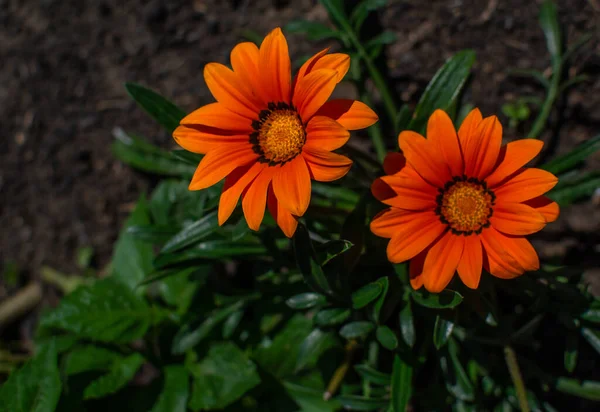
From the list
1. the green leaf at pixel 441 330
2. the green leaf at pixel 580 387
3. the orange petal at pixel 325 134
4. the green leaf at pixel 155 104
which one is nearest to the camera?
the orange petal at pixel 325 134

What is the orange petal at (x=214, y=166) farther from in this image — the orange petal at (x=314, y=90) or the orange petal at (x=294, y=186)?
the orange petal at (x=314, y=90)

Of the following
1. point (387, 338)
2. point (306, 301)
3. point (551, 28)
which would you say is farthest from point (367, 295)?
point (551, 28)

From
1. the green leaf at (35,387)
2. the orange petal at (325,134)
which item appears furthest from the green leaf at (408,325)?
the green leaf at (35,387)

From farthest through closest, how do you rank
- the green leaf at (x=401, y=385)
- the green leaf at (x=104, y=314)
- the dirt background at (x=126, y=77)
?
the dirt background at (x=126, y=77)
the green leaf at (x=104, y=314)
the green leaf at (x=401, y=385)

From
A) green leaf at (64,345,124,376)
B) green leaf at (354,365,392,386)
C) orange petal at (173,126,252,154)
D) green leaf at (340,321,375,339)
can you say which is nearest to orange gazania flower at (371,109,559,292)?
green leaf at (340,321,375,339)

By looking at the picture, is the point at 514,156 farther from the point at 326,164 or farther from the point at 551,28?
the point at 551,28

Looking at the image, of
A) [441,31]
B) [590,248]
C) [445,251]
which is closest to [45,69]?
[441,31]

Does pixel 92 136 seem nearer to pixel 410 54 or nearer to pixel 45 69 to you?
pixel 45 69
